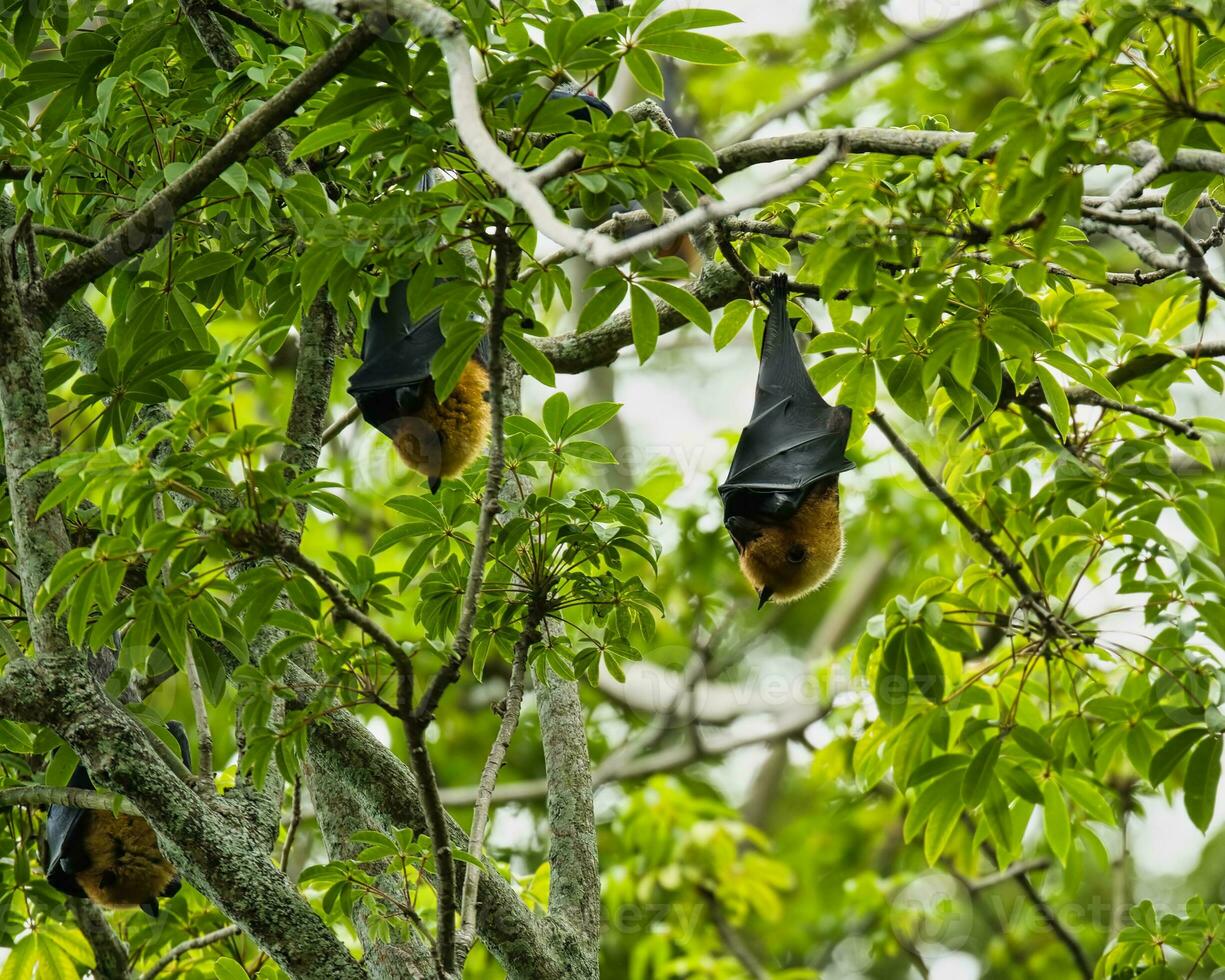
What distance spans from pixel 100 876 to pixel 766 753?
8.83 meters

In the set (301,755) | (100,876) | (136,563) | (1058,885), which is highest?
(136,563)

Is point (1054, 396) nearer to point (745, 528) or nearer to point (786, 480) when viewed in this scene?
point (786, 480)

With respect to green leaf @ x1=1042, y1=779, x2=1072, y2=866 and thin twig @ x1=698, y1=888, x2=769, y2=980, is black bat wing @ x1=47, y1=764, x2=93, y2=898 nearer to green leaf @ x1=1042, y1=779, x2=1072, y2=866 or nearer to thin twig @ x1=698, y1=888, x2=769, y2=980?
green leaf @ x1=1042, y1=779, x2=1072, y2=866

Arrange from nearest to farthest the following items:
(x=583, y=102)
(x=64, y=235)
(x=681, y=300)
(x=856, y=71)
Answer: (x=583, y=102), (x=681, y=300), (x=64, y=235), (x=856, y=71)

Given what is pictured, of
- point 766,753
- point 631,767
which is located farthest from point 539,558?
point 766,753

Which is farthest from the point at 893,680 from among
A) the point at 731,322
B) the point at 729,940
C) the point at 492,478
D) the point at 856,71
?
the point at 856,71

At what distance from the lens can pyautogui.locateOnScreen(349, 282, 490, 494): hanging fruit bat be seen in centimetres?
378

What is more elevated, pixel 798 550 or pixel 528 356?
pixel 528 356

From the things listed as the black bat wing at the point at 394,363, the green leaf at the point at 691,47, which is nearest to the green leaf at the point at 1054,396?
the green leaf at the point at 691,47

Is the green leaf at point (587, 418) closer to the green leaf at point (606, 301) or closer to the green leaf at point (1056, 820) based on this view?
the green leaf at point (606, 301)

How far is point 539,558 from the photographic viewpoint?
142 inches

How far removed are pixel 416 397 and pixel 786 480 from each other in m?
1.37

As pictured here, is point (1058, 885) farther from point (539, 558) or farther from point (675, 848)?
point (539, 558)

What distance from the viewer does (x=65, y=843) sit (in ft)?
13.5
